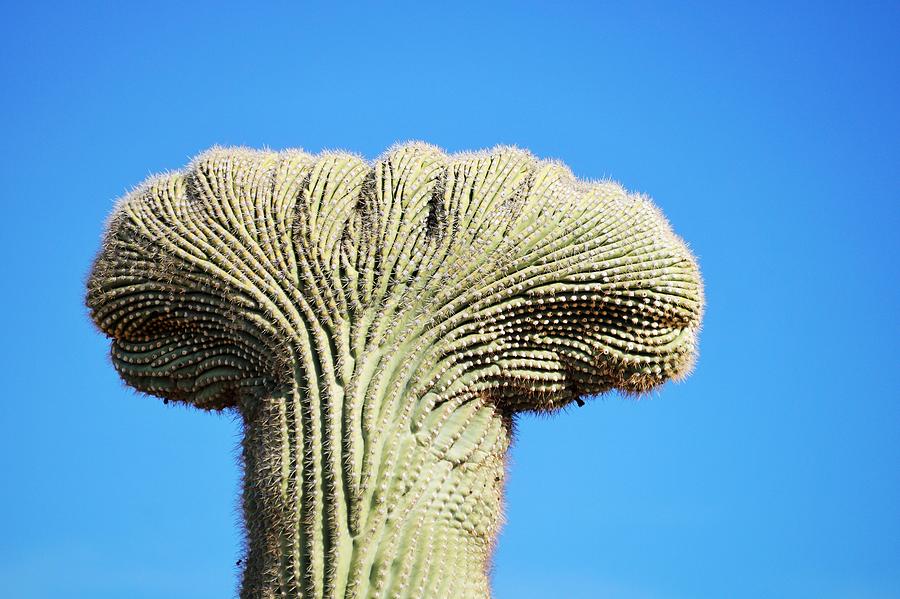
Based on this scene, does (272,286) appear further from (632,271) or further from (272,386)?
(632,271)

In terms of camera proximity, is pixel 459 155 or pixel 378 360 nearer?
pixel 378 360

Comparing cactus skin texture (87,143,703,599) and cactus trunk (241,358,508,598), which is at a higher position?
cactus skin texture (87,143,703,599)

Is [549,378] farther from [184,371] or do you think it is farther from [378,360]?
[184,371]

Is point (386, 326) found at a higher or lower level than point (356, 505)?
higher

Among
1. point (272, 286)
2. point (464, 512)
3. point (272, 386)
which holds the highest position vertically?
point (272, 286)

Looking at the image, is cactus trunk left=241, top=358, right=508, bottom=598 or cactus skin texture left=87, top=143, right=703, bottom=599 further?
cactus skin texture left=87, top=143, right=703, bottom=599

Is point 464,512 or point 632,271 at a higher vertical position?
point 632,271

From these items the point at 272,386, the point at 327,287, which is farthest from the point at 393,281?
the point at 272,386
